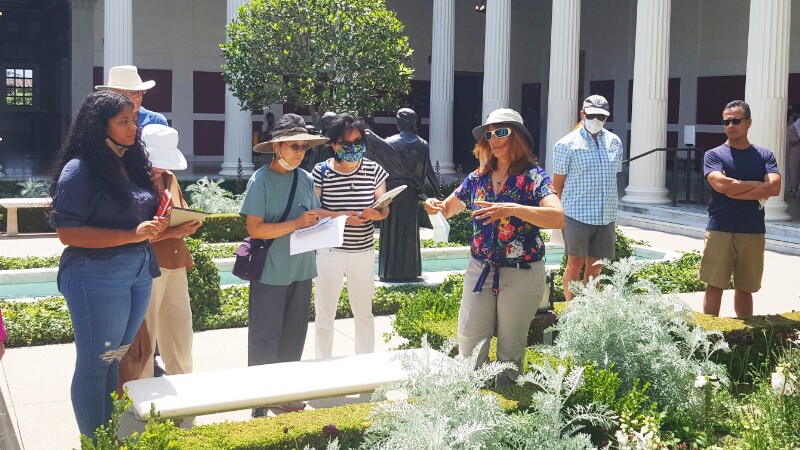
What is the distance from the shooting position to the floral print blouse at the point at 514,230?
4.59 meters

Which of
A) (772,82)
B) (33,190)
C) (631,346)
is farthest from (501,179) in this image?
(33,190)

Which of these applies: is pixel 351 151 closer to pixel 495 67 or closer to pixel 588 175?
pixel 588 175

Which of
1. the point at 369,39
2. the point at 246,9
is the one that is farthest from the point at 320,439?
the point at 246,9

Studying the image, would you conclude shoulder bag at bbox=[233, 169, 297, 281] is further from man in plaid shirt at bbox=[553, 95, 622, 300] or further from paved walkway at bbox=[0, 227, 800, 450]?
man in plaid shirt at bbox=[553, 95, 622, 300]

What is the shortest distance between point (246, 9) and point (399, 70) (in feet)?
8.41

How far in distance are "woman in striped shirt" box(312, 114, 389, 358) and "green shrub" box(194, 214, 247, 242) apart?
7.33 metres

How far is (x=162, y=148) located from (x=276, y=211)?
714 mm

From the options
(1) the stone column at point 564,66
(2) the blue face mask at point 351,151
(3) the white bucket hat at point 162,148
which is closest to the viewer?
(3) the white bucket hat at point 162,148

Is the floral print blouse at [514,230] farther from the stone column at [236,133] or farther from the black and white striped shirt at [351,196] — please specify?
the stone column at [236,133]

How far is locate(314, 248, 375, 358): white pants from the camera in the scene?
19.4 ft

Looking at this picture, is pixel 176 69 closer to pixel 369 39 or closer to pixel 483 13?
pixel 483 13

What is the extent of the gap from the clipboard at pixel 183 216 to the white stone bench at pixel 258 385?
0.75 m

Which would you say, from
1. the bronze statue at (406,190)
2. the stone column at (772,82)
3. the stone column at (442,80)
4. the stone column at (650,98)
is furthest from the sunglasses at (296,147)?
the stone column at (442,80)

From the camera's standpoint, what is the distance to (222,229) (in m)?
13.2
